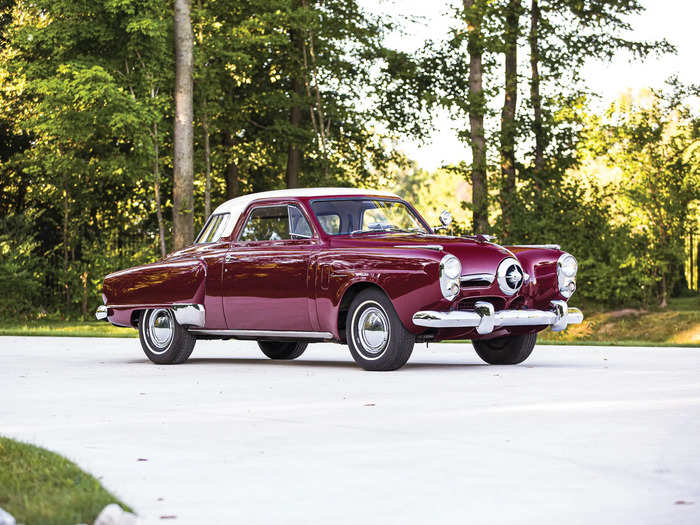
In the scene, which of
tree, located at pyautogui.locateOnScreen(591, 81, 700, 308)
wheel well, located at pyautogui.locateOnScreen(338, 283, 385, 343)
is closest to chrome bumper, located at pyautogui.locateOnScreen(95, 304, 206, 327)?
wheel well, located at pyautogui.locateOnScreen(338, 283, 385, 343)

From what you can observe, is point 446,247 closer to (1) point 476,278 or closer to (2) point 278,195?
(1) point 476,278

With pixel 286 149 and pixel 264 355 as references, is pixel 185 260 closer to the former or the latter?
pixel 264 355

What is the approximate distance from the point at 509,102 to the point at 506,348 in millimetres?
19053

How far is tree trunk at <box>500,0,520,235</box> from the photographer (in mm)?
30719

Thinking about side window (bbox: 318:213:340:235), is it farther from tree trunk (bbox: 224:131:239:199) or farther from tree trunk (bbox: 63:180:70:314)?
tree trunk (bbox: 224:131:239:199)

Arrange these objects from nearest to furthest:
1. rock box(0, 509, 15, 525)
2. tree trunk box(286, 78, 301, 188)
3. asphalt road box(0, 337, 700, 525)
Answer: rock box(0, 509, 15, 525) < asphalt road box(0, 337, 700, 525) < tree trunk box(286, 78, 301, 188)

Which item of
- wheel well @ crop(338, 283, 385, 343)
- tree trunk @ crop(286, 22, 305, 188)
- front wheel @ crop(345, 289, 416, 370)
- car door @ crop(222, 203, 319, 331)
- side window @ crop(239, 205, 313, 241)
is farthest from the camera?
tree trunk @ crop(286, 22, 305, 188)

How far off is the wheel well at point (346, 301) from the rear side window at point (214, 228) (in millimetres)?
2233

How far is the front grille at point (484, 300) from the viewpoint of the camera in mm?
12266

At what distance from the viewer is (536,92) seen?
32.8 m

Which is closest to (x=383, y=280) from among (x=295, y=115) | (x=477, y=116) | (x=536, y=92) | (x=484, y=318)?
(x=484, y=318)

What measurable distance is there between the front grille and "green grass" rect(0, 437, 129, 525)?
20.1ft

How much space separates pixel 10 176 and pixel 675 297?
1855 centimetres

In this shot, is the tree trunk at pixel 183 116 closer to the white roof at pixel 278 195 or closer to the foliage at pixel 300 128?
the foliage at pixel 300 128
